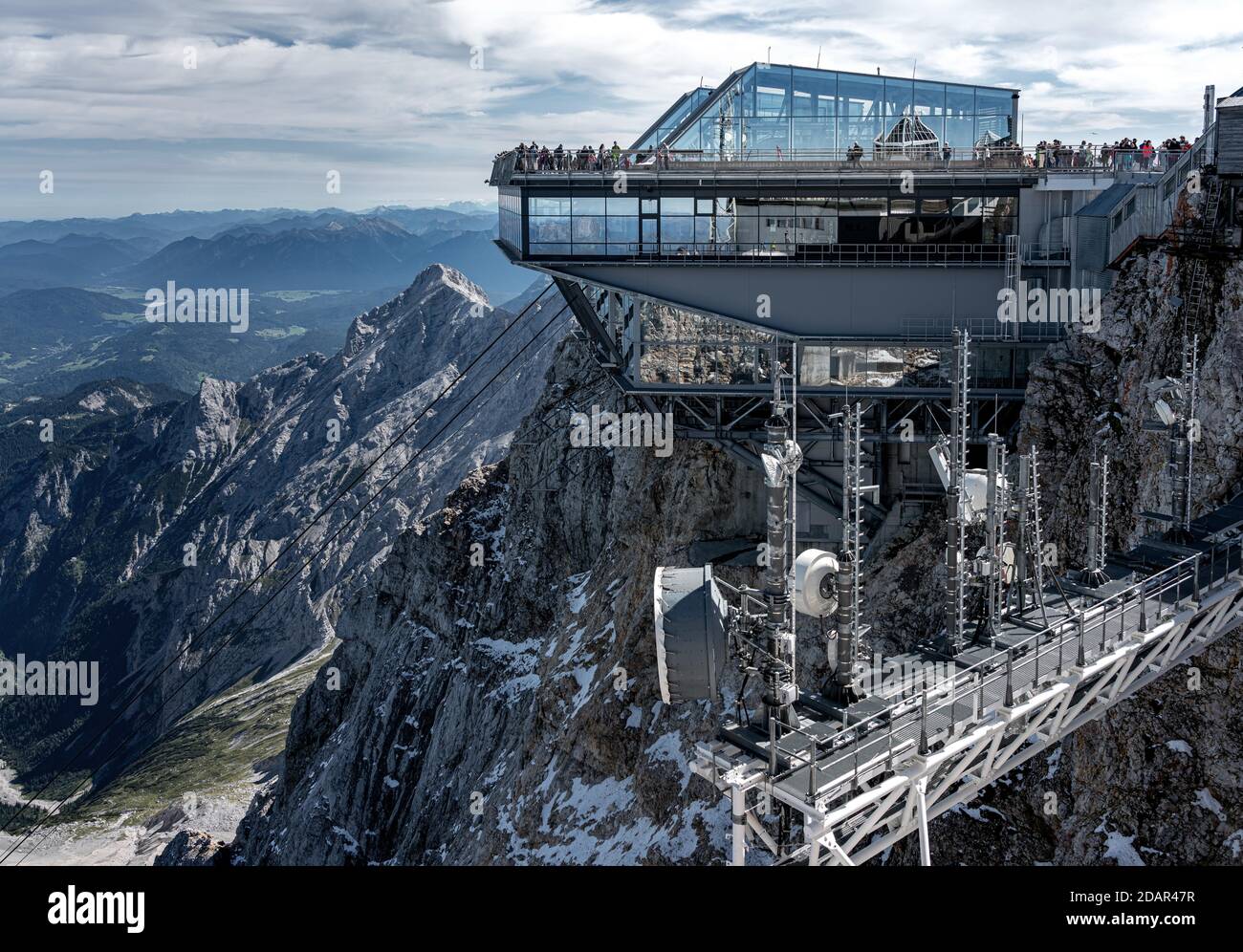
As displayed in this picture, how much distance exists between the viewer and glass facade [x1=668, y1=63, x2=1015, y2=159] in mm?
46000

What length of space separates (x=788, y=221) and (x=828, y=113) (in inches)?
210

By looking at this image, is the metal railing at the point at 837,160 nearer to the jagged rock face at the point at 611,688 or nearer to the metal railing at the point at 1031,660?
the jagged rock face at the point at 611,688

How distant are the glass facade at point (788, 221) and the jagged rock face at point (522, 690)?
11.5 m

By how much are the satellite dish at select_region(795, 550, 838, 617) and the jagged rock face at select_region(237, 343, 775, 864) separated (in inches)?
784

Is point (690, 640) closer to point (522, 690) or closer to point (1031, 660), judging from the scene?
point (1031, 660)

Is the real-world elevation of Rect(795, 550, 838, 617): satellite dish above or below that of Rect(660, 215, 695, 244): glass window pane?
below

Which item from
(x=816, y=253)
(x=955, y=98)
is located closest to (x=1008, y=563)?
(x=816, y=253)

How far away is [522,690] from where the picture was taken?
65.6 meters

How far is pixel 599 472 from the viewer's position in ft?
228

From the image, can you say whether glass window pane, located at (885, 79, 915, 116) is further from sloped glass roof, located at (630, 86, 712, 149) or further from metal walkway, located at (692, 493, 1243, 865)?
metal walkway, located at (692, 493, 1243, 865)

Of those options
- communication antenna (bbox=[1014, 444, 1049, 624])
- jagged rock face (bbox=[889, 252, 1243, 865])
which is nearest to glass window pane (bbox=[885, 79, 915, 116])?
jagged rock face (bbox=[889, 252, 1243, 865])

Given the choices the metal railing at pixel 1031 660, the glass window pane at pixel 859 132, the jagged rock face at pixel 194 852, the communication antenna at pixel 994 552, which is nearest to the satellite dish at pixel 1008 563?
the communication antenna at pixel 994 552

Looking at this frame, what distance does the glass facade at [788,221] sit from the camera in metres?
44.8
